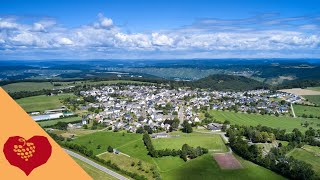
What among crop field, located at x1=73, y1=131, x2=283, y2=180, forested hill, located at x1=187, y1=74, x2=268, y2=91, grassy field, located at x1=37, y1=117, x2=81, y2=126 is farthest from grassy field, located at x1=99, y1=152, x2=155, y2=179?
forested hill, located at x1=187, y1=74, x2=268, y2=91

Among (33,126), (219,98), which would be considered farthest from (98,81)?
(33,126)

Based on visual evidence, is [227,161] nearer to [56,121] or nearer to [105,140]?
[105,140]

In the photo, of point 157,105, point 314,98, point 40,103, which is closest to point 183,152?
point 157,105

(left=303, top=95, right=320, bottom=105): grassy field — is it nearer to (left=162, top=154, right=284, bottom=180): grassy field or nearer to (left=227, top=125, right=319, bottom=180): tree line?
(left=227, top=125, right=319, bottom=180): tree line

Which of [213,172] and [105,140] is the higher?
[213,172]

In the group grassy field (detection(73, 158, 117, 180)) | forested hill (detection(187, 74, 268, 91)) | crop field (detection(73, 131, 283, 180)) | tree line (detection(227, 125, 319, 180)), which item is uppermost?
grassy field (detection(73, 158, 117, 180))

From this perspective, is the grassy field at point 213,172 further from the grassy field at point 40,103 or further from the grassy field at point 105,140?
the grassy field at point 40,103
